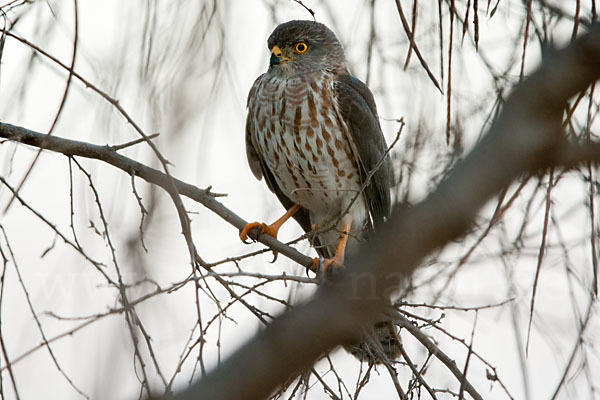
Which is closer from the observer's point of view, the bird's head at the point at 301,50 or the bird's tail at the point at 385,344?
the bird's tail at the point at 385,344

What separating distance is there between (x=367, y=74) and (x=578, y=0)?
5.52ft

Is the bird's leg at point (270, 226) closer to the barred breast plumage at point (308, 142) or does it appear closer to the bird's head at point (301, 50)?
the barred breast plumage at point (308, 142)

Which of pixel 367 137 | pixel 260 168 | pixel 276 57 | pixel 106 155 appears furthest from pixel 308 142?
pixel 106 155

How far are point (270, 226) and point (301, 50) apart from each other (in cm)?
131

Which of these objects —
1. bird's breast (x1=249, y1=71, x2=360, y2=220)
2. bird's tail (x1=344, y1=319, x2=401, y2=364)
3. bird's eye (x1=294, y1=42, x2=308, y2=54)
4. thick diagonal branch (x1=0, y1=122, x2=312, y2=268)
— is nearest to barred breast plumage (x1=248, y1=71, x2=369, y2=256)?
bird's breast (x1=249, y1=71, x2=360, y2=220)

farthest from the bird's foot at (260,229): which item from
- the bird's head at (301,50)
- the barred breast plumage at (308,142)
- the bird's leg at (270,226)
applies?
the bird's head at (301,50)

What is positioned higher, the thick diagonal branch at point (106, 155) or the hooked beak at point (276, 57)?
the hooked beak at point (276, 57)

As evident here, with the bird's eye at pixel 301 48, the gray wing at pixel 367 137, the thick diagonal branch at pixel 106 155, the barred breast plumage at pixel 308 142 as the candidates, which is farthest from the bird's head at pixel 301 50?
the thick diagonal branch at pixel 106 155

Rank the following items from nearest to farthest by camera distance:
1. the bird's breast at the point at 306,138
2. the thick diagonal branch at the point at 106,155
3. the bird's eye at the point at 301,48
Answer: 1. the thick diagonal branch at the point at 106,155
2. the bird's breast at the point at 306,138
3. the bird's eye at the point at 301,48

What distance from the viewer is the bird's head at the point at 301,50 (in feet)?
16.0

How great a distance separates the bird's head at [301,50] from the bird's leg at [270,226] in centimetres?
93

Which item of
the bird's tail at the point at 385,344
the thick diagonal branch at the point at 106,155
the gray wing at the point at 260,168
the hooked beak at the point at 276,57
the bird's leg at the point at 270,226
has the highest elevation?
the hooked beak at the point at 276,57

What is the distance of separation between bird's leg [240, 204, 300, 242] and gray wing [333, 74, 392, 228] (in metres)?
0.54

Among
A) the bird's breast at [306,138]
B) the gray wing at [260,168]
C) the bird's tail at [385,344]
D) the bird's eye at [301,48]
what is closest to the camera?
the bird's tail at [385,344]
